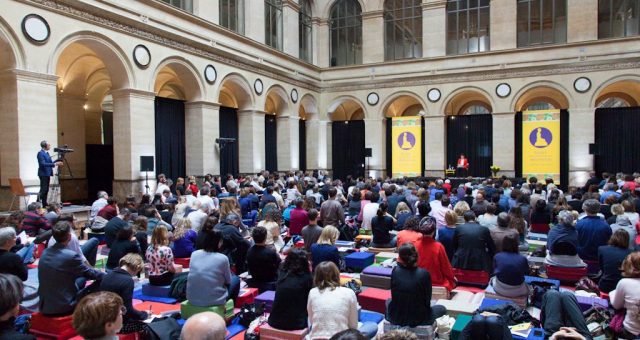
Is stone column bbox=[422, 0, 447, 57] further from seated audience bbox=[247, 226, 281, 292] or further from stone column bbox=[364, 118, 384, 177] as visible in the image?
seated audience bbox=[247, 226, 281, 292]

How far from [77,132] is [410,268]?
16894 mm

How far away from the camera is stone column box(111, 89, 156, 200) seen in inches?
547

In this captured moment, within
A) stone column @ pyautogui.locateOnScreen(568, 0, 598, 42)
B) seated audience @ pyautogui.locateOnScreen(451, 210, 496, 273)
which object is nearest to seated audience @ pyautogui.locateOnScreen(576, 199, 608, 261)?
seated audience @ pyautogui.locateOnScreen(451, 210, 496, 273)

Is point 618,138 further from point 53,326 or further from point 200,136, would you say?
point 53,326

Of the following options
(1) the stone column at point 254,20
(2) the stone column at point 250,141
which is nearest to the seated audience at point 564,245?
(2) the stone column at point 250,141

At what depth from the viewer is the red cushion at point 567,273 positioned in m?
6.39

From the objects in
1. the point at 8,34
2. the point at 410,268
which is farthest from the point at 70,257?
the point at 8,34

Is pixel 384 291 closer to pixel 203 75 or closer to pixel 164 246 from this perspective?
pixel 164 246

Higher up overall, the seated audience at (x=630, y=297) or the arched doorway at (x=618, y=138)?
the arched doorway at (x=618, y=138)

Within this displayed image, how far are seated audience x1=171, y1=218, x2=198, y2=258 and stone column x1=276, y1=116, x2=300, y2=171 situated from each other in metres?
Result: 15.1

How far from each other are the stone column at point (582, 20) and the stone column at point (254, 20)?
14.3 metres

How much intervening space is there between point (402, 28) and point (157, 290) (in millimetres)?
A: 21317

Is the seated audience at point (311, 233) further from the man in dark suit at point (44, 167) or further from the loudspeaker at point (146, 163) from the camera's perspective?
the loudspeaker at point (146, 163)

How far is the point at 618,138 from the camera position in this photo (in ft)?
66.9
